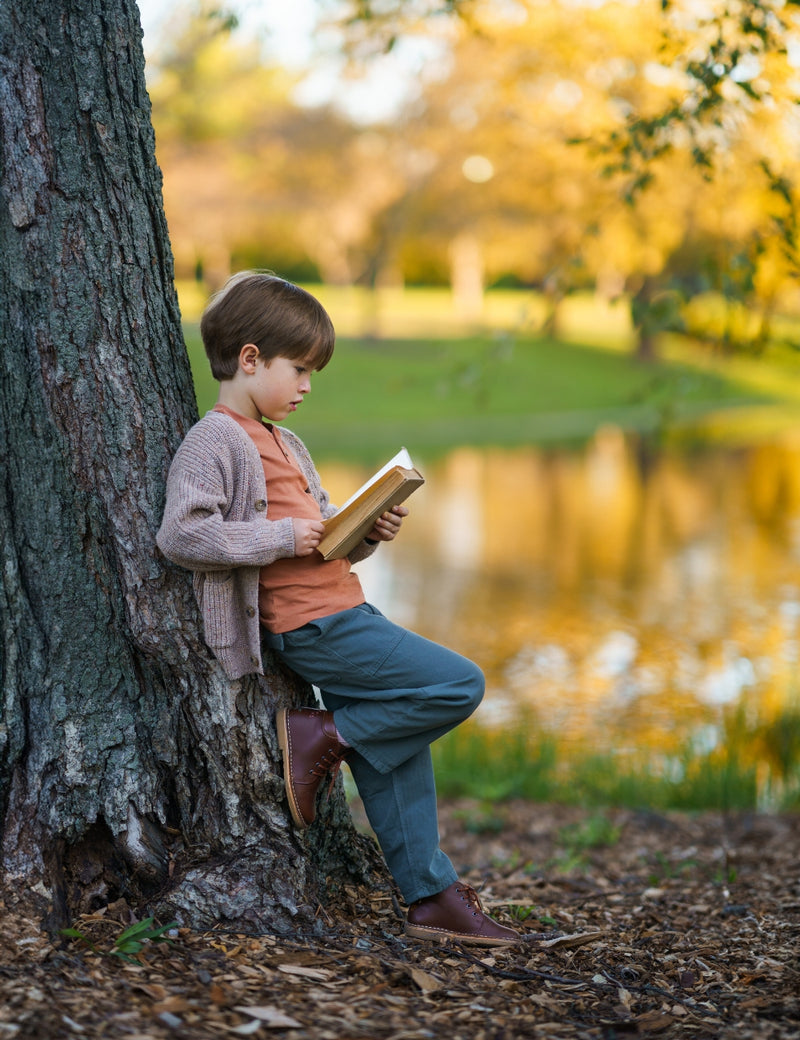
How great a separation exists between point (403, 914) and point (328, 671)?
813 millimetres

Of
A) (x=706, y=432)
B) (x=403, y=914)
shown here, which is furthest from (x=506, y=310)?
(x=403, y=914)

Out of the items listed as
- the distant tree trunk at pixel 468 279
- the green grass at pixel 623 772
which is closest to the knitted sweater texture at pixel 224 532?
the green grass at pixel 623 772

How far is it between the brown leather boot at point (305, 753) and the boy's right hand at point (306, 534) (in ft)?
1.48

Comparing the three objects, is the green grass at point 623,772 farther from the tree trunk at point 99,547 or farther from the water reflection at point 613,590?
the tree trunk at point 99,547

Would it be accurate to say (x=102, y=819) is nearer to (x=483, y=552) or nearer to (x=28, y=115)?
(x=28, y=115)

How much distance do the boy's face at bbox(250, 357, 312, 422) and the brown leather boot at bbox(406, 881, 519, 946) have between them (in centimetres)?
142

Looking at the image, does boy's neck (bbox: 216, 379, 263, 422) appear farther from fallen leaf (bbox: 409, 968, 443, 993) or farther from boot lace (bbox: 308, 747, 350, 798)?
fallen leaf (bbox: 409, 968, 443, 993)

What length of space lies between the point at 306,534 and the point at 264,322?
58 centimetres

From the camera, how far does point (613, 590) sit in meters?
11.3

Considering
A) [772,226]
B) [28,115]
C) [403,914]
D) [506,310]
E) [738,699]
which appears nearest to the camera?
[28,115]

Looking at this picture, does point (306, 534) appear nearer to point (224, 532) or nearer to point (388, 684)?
point (224, 532)

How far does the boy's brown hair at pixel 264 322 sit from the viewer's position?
2.98m

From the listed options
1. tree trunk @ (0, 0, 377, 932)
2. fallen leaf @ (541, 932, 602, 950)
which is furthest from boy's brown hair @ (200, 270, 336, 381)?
fallen leaf @ (541, 932, 602, 950)

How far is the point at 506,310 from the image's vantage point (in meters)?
48.0
